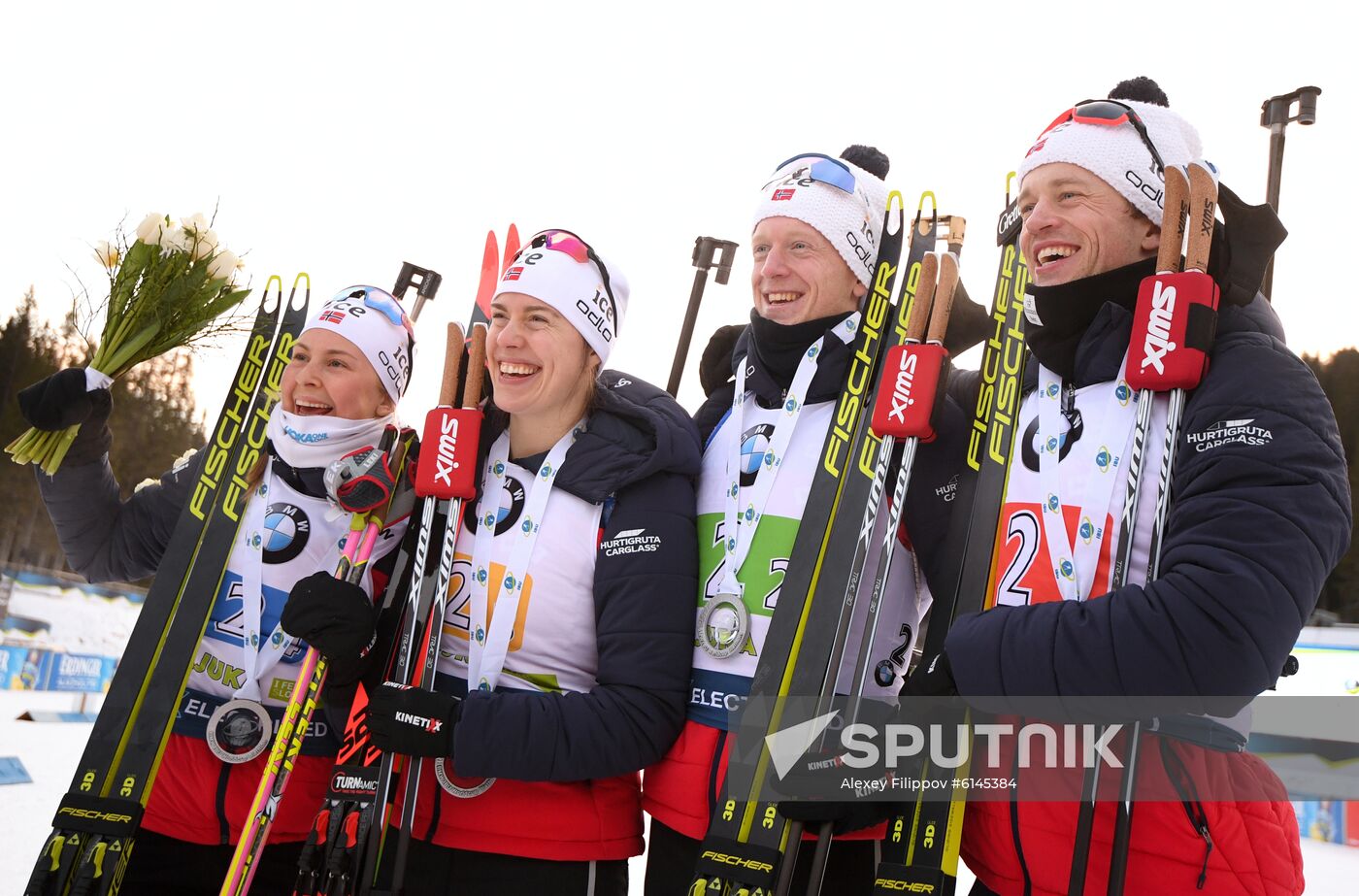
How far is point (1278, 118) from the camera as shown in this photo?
2.95 m

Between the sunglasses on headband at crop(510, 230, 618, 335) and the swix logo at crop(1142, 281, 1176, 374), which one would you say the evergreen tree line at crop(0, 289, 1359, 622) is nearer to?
the sunglasses on headband at crop(510, 230, 618, 335)

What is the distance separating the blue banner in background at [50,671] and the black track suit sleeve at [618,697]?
8.20 meters

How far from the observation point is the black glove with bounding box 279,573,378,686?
2148mm

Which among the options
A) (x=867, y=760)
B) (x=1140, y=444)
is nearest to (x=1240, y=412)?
(x=1140, y=444)

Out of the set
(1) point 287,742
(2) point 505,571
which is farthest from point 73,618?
(2) point 505,571

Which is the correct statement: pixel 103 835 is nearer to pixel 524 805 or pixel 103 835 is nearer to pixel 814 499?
pixel 524 805

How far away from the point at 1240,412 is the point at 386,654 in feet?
Answer: 6.00

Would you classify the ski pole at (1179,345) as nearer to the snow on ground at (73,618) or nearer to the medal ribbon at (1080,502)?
the medal ribbon at (1080,502)

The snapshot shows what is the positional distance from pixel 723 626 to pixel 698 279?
3350 mm

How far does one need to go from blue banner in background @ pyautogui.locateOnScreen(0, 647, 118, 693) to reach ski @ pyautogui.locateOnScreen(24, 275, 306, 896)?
7.16m

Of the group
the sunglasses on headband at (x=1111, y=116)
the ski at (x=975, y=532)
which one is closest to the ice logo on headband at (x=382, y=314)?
the ski at (x=975, y=532)

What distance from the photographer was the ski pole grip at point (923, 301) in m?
2.07

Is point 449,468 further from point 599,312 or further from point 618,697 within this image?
point 618,697

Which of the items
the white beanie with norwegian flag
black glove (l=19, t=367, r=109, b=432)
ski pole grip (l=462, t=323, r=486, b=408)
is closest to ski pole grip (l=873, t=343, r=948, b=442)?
the white beanie with norwegian flag
